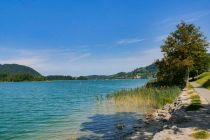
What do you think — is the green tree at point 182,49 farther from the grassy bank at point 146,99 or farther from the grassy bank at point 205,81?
the grassy bank at point 146,99

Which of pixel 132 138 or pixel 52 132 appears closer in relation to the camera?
pixel 132 138

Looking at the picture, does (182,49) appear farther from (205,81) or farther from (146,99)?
(146,99)

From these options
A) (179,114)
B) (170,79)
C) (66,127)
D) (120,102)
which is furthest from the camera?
(170,79)

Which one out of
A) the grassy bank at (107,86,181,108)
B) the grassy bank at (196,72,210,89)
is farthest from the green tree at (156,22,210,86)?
the grassy bank at (107,86,181,108)

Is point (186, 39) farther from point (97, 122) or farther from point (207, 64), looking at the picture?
point (207, 64)

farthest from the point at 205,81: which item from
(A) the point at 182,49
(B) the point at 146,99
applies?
(B) the point at 146,99

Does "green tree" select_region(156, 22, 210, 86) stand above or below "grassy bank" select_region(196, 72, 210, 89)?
above

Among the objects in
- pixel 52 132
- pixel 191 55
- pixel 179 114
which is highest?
pixel 191 55

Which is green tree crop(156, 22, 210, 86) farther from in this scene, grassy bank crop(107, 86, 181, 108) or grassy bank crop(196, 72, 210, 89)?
grassy bank crop(107, 86, 181, 108)

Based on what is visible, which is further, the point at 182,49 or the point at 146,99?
the point at 182,49

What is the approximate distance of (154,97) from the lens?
4416cm

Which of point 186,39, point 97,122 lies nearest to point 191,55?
point 186,39

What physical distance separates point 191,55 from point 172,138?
171ft

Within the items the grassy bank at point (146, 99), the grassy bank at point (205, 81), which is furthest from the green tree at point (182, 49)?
the grassy bank at point (146, 99)
